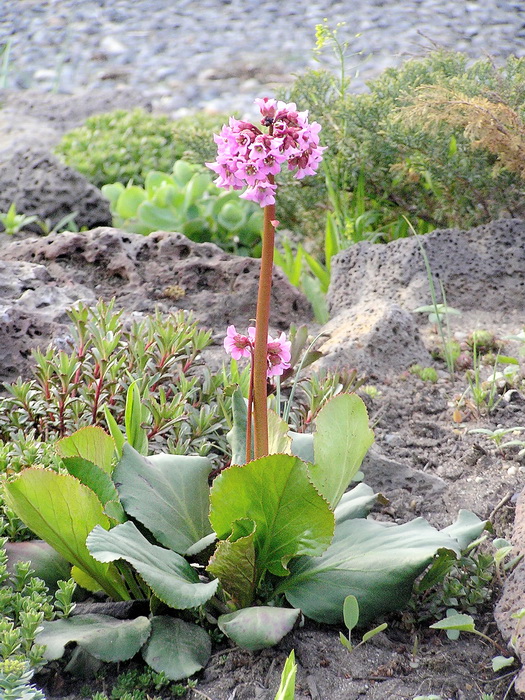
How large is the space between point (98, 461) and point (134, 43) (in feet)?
36.0

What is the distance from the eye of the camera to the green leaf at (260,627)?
5.98 ft

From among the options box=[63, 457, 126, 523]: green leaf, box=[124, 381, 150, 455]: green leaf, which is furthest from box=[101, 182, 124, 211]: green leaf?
box=[63, 457, 126, 523]: green leaf

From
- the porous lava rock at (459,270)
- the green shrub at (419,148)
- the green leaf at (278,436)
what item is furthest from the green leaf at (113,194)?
the green leaf at (278,436)

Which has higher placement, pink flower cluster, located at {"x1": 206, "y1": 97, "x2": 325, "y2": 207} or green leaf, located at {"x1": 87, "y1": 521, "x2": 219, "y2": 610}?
pink flower cluster, located at {"x1": 206, "y1": 97, "x2": 325, "y2": 207}

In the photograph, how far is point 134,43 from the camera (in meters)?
11.8

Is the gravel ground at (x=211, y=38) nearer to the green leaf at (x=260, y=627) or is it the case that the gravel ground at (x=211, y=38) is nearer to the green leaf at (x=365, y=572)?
the green leaf at (x=365, y=572)

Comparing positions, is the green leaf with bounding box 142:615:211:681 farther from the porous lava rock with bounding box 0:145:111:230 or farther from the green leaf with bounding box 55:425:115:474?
the porous lava rock with bounding box 0:145:111:230

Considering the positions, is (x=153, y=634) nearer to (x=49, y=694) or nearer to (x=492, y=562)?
(x=49, y=694)

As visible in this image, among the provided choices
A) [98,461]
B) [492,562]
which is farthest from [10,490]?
[492,562]

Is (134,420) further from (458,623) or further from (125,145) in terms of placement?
(125,145)

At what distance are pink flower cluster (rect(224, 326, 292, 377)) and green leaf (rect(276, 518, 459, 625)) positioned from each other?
20.6 inches

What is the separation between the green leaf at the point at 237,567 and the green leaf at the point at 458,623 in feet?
1.56

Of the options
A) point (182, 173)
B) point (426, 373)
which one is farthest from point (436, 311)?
point (182, 173)

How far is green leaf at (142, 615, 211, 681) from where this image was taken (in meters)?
1.84
